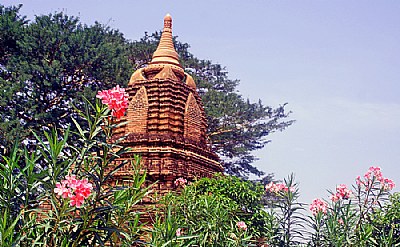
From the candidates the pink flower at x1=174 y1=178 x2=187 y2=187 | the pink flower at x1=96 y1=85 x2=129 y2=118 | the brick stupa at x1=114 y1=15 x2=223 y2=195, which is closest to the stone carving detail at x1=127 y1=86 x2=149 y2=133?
the brick stupa at x1=114 y1=15 x2=223 y2=195

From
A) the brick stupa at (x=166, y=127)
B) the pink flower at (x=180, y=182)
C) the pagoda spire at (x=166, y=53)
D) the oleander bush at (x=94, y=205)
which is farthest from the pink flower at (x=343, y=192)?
the pagoda spire at (x=166, y=53)

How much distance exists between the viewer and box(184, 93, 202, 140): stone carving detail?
17375mm

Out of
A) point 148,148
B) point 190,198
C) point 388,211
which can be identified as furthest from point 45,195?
point 148,148

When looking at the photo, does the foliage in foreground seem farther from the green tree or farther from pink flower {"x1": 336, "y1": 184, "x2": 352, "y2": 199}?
the green tree

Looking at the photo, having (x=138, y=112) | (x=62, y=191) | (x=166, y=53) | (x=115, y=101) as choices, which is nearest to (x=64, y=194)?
(x=62, y=191)

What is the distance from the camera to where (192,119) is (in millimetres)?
17688

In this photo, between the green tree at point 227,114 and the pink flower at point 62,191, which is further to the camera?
the green tree at point 227,114

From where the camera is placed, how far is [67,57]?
19672 mm

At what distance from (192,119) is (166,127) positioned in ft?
4.13

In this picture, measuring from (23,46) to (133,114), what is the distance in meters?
5.32

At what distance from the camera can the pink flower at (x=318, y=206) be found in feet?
23.0

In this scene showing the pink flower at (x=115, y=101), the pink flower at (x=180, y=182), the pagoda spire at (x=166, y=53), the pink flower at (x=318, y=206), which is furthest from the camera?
the pagoda spire at (x=166, y=53)

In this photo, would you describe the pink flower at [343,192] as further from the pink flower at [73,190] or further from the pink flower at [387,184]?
the pink flower at [73,190]

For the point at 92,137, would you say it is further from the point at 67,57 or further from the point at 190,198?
the point at 67,57
